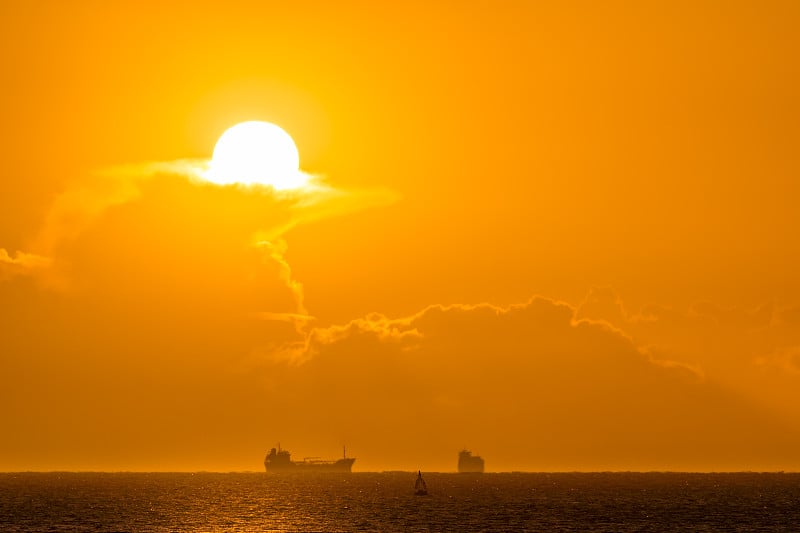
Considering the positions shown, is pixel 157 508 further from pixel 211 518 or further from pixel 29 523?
pixel 29 523

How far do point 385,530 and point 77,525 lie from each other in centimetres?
4068

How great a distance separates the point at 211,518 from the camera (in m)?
164

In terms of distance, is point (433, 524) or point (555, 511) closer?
point (433, 524)

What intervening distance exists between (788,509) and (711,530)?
61.1m

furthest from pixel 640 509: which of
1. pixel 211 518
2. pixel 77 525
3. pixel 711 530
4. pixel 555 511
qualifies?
pixel 77 525

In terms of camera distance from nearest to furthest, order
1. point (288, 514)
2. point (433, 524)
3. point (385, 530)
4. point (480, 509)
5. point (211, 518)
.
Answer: point (385, 530) < point (433, 524) < point (211, 518) < point (288, 514) < point (480, 509)

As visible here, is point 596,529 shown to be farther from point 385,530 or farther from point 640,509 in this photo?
point 640,509

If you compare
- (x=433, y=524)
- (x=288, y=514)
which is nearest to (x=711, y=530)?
(x=433, y=524)

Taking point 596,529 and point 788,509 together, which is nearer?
point 596,529

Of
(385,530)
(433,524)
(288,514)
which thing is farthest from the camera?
(288,514)

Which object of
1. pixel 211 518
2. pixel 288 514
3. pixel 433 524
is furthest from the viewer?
pixel 288 514

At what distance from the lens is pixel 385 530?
140 metres

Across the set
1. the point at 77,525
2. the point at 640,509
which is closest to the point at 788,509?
the point at 640,509

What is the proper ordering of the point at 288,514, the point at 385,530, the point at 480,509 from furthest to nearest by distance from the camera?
the point at 480,509 < the point at 288,514 < the point at 385,530
